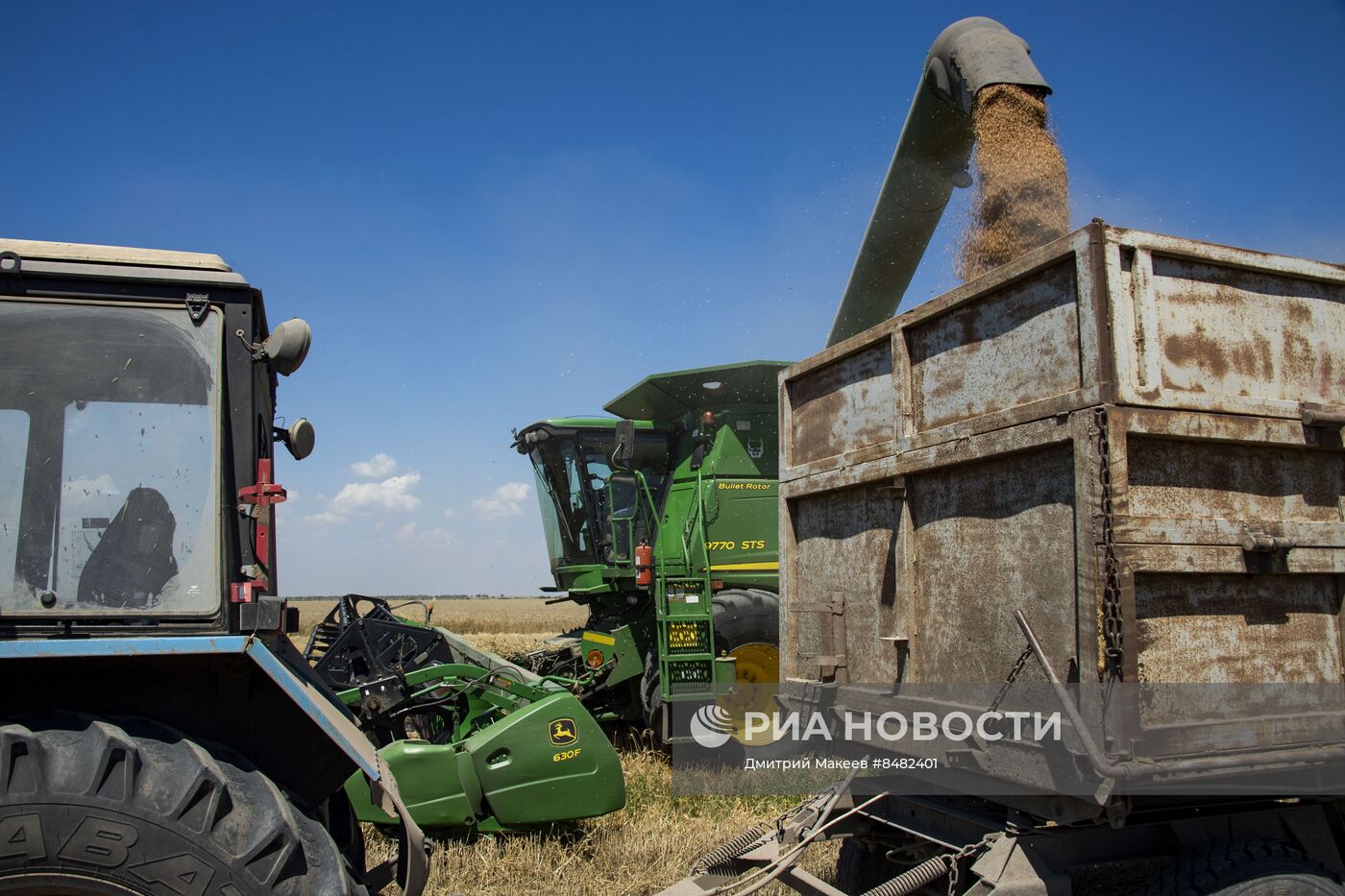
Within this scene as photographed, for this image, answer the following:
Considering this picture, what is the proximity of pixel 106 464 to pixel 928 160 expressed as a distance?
4886 mm

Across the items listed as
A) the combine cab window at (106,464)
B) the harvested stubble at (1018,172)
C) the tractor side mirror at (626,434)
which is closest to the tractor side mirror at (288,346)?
the combine cab window at (106,464)

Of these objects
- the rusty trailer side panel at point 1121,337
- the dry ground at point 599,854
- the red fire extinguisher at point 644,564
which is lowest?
the dry ground at point 599,854

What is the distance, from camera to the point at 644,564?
8891 millimetres

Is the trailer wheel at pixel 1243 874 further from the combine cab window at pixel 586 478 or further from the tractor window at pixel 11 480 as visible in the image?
the combine cab window at pixel 586 478

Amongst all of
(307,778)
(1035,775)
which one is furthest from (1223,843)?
(307,778)

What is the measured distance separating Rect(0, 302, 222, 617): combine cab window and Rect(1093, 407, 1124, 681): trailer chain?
2470mm

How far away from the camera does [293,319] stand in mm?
2904

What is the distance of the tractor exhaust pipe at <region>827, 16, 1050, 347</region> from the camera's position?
201 inches

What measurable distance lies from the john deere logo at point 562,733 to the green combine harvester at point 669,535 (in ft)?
9.26

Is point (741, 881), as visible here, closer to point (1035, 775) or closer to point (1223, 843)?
point (1035, 775)

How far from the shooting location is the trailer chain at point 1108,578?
104 inches

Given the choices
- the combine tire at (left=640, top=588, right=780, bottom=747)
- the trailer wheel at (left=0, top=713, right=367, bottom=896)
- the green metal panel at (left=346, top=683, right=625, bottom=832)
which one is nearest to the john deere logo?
the green metal panel at (left=346, top=683, right=625, bottom=832)

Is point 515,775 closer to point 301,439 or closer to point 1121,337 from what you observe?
point 301,439

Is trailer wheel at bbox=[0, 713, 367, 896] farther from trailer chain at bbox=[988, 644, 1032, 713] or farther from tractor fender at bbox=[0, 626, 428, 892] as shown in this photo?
trailer chain at bbox=[988, 644, 1032, 713]
